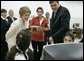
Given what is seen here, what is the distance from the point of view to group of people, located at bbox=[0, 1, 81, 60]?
5.27 feet

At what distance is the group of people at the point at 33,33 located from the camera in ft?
5.27

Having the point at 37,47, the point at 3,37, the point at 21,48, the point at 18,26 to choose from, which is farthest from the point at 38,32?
the point at 21,48

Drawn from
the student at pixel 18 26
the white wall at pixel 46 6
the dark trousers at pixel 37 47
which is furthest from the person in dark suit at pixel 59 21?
the white wall at pixel 46 6

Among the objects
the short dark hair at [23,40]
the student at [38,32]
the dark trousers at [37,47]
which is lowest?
the dark trousers at [37,47]

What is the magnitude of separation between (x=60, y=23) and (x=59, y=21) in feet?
0.09

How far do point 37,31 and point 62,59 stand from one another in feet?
10.4

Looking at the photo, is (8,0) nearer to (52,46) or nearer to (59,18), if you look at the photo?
(59,18)

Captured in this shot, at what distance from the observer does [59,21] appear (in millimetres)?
2871

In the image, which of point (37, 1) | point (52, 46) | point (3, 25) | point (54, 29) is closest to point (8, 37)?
point (54, 29)

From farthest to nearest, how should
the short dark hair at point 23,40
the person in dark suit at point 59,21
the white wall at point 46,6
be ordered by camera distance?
the white wall at point 46,6
the person in dark suit at point 59,21
the short dark hair at point 23,40

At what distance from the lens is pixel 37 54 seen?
397 centimetres

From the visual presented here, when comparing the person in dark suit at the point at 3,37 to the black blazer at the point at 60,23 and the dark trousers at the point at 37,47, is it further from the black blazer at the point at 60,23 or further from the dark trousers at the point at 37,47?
the black blazer at the point at 60,23

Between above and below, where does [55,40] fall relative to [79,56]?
below

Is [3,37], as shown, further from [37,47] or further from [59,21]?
[59,21]
